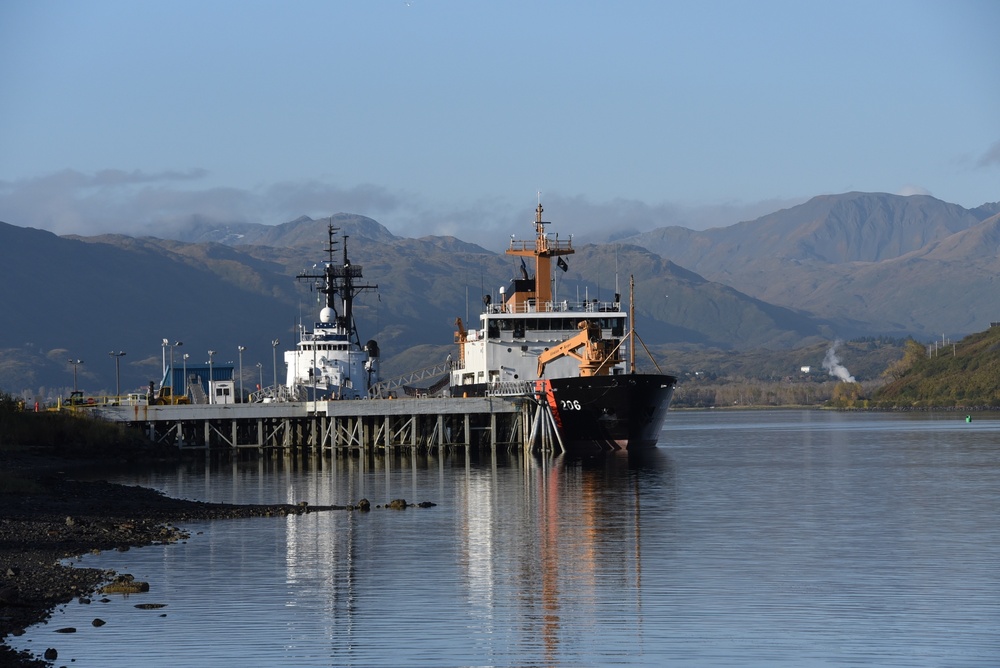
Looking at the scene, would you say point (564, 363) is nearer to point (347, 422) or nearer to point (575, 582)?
point (347, 422)

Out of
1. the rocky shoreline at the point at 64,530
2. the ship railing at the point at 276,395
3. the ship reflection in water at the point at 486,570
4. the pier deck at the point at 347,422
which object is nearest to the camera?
the ship reflection in water at the point at 486,570

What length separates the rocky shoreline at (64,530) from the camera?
29.4m

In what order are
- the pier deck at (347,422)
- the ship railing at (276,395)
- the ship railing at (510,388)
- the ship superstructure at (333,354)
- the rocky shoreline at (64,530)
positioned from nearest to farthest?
1. the rocky shoreline at (64,530)
2. the ship railing at (510,388)
3. the pier deck at (347,422)
4. the ship railing at (276,395)
5. the ship superstructure at (333,354)

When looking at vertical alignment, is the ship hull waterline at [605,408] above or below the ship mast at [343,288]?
below

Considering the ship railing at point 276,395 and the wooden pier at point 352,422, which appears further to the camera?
the ship railing at point 276,395

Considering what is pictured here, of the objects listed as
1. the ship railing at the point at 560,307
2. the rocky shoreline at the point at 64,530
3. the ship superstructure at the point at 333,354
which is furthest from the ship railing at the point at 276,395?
the rocky shoreline at the point at 64,530

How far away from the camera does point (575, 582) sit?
112ft

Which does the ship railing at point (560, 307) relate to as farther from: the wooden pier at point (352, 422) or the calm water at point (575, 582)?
the calm water at point (575, 582)

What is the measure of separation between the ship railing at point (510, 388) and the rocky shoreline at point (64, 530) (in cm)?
3057

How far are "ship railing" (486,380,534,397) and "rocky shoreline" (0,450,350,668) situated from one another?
30.6m

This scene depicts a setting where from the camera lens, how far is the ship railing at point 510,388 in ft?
278

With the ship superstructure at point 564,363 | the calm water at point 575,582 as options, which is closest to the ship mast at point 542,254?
the ship superstructure at point 564,363

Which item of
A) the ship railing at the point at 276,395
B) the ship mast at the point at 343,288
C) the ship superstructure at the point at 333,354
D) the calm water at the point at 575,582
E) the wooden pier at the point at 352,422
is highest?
the ship mast at the point at 343,288

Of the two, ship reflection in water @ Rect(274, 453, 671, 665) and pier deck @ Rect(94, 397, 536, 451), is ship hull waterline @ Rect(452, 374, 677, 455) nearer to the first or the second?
pier deck @ Rect(94, 397, 536, 451)
